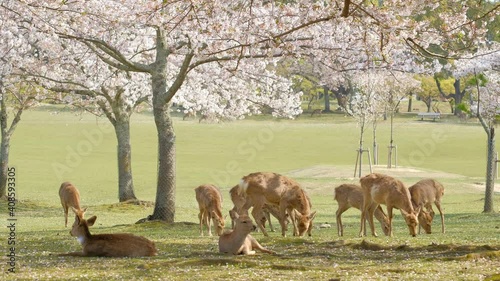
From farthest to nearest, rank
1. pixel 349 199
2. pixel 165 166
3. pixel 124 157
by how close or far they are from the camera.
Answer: pixel 124 157 → pixel 165 166 → pixel 349 199

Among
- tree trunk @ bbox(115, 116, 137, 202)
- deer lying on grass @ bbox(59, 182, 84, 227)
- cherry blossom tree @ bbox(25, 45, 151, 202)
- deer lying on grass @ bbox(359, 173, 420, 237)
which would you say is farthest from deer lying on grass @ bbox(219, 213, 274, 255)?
tree trunk @ bbox(115, 116, 137, 202)

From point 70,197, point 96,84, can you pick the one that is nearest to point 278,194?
point 70,197

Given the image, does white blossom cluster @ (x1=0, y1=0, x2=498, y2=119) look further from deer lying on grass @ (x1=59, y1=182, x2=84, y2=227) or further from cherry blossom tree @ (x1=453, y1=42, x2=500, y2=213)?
cherry blossom tree @ (x1=453, y1=42, x2=500, y2=213)

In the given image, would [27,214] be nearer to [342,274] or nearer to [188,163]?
[342,274]

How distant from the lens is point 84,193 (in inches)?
1372

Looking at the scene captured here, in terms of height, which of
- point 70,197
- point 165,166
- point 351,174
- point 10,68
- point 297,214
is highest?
point 10,68

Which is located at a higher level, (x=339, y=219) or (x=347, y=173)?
(x=339, y=219)

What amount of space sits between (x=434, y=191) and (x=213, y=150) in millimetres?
40358

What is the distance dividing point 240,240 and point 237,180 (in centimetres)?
2873

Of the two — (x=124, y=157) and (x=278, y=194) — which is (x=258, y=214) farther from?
(x=124, y=157)

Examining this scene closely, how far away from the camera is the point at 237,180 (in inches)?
1610

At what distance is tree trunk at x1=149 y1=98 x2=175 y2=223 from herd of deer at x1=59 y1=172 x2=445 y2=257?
11.0ft

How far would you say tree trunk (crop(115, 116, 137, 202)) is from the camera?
2875 centimetres

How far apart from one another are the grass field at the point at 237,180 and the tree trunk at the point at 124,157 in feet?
4.70
